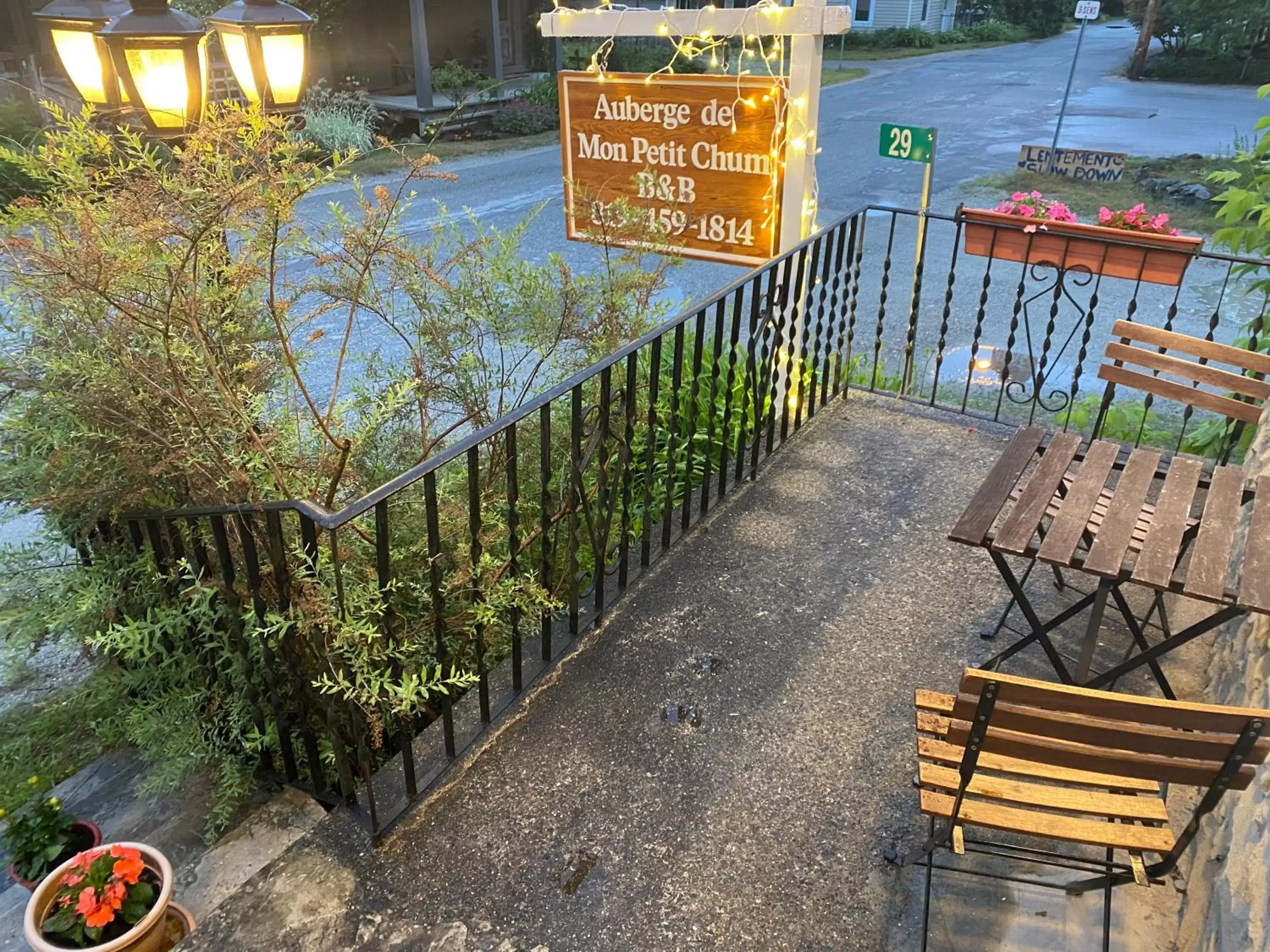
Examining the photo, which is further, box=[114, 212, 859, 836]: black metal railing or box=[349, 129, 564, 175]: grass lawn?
box=[349, 129, 564, 175]: grass lawn

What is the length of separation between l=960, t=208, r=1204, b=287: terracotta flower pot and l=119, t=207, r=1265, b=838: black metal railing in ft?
0.63

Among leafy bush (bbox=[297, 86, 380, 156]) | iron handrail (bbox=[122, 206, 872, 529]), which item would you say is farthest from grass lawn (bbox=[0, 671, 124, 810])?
leafy bush (bbox=[297, 86, 380, 156])

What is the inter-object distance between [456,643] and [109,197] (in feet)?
5.42

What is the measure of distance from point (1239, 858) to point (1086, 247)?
313 cm

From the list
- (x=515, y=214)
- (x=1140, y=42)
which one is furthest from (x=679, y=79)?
(x=1140, y=42)

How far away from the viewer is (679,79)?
3.68 meters

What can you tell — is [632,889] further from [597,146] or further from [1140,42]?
[1140,42]

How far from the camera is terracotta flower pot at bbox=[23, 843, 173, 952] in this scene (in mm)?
2057

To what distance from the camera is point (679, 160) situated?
388 cm

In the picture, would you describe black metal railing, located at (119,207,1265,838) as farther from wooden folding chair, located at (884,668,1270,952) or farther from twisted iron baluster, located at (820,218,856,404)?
wooden folding chair, located at (884,668,1270,952)

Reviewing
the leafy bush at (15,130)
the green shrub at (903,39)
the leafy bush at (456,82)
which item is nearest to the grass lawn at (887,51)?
the green shrub at (903,39)

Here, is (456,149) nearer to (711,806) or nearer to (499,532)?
(499,532)

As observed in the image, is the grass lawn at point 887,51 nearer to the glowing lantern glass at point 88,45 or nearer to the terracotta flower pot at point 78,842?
the glowing lantern glass at point 88,45

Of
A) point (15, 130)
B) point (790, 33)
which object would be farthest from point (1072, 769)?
point (15, 130)
